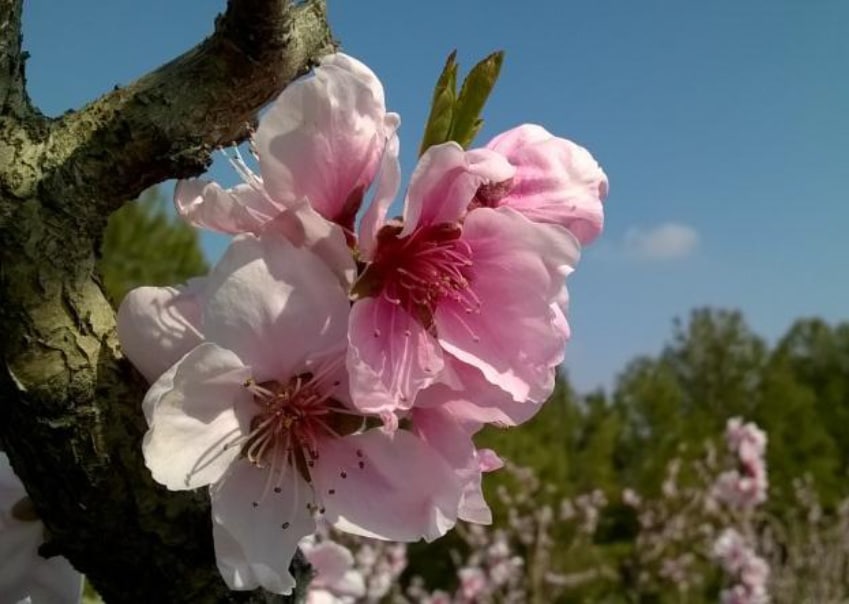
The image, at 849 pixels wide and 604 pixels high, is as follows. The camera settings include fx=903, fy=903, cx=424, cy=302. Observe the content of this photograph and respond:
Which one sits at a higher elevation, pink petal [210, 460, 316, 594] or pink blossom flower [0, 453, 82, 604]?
pink petal [210, 460, 316, 594]

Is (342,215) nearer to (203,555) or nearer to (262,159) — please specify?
(262,159)

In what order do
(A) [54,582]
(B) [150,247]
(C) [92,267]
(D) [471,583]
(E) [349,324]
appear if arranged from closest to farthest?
(E) [349,324] < (C) [92,267] < (A) [54,582] < (D) [471,583] < (B) [150,247]

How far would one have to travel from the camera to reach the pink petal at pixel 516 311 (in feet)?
2.00

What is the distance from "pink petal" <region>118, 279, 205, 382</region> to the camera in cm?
61

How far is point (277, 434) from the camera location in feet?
2.14

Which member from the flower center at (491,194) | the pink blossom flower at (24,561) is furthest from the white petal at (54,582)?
the flower center at (491,194)

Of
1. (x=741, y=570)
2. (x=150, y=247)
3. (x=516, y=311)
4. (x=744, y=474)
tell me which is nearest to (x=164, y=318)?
(x=516, y=311)

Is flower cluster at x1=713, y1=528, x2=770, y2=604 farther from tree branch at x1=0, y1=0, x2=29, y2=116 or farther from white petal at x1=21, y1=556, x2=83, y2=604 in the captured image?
tree branch at x1=0, y1=0, x2=29, y2=116

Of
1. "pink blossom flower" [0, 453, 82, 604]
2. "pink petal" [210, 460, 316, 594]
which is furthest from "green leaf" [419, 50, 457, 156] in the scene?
"pink blossom flower" [0, 453, 82, 604]

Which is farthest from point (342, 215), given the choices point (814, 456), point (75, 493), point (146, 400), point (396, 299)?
point (814, 456)

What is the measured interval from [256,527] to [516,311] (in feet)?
0.76

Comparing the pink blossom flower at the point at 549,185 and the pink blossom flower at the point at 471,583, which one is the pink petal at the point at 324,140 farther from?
the pink blossom flower at the point at 471,583

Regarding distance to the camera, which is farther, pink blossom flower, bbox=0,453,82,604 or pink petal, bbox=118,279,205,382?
pink blossom flower, bbox=0,453,82,604

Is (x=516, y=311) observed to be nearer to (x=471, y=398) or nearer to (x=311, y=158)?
(x=471, y=398)
